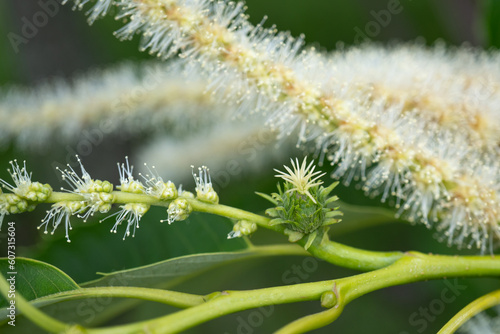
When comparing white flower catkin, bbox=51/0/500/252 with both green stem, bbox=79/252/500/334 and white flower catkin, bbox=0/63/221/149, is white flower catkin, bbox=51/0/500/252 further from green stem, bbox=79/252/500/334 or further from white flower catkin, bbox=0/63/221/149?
white flower catkin, bbox=0/63/221/149

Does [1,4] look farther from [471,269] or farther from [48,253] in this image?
[471,269]

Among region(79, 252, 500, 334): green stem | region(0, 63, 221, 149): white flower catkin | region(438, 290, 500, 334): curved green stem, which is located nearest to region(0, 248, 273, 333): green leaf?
region(79, 252, 500, 334): green stem

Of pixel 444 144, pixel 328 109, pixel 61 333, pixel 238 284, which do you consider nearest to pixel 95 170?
pixel 238 284

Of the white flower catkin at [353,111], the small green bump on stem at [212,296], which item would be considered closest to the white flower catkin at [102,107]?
the white flower catkin at [353,111]

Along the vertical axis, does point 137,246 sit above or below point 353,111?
below

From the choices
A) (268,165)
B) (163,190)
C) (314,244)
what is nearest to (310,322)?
(314,244)

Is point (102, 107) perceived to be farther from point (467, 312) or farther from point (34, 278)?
point (467, 312)

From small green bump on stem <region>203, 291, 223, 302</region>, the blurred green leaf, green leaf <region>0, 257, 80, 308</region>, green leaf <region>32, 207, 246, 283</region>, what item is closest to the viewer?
small green bump on stem <region>203, 291, 223, 302</region>
